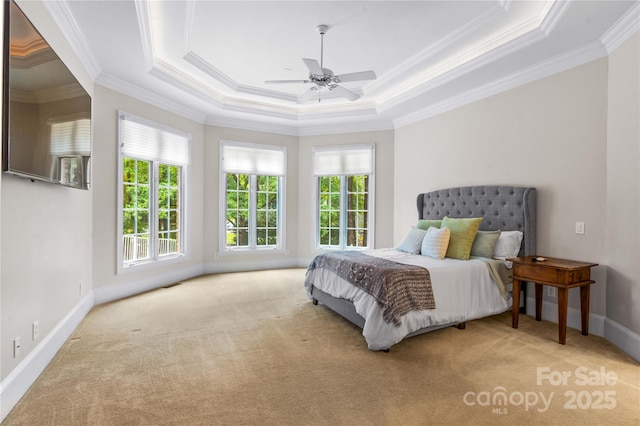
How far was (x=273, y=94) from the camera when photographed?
548 centimetres

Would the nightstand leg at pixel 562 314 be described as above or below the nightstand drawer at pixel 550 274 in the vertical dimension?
below

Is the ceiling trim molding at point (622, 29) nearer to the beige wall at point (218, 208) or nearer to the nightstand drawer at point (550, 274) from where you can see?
the nightstand drawer at point (550, 274)

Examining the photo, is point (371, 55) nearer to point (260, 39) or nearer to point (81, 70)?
point (260, 39)

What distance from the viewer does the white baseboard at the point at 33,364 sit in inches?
78.1

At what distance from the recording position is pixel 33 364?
2314 millimetres

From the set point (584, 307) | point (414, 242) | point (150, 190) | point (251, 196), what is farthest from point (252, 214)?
point (584, 307)

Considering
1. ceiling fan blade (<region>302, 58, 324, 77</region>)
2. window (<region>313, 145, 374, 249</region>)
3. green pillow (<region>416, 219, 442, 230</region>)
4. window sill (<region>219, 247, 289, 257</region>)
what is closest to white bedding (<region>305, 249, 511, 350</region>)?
green pillow (<region>416, 219, 442, 230</region>)

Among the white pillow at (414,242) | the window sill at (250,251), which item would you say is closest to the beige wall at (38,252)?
the window sill at (250,251)

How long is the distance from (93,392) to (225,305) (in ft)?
6.42

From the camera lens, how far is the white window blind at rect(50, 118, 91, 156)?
2.45 metres

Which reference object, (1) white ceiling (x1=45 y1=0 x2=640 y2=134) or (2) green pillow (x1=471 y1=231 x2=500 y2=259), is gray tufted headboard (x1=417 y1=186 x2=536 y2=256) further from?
(1) white ceiling (x1=45 y1=0 x2=640 y2=134)

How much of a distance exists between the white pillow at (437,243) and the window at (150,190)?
3.76 meters

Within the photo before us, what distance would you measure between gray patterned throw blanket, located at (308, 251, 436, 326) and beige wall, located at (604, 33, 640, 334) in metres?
1.58

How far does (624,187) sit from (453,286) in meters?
1.66
